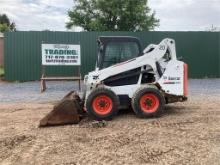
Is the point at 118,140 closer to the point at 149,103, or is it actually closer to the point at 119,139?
the point at 119,139

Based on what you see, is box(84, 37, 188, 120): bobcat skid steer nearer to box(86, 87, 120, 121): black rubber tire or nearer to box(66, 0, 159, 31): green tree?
box(86, 87, 120, 121): black rubber tire

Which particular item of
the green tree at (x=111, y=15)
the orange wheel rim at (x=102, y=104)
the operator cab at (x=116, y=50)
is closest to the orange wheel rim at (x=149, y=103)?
the orange wheel rim at (x=102, y=104)

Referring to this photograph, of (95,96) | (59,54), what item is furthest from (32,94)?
(95,96)

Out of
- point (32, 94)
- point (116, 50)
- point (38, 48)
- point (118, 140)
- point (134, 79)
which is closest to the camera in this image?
point (118, 140)

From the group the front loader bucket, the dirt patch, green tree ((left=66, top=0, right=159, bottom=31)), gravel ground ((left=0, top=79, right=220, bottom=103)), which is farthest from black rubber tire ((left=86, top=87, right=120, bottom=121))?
green tree ((left=66, top=0, right=159, bottom=31))

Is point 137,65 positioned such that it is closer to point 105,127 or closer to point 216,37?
point 105,127

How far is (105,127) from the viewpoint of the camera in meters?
7.42

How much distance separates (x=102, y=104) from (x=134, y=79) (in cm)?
99

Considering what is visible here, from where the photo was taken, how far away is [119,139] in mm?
6379

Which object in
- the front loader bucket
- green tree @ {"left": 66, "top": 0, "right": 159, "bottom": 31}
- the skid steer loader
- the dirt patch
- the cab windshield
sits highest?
green tree @ {"left": 66, "top": 0, "right": 159, "bottom": 31}

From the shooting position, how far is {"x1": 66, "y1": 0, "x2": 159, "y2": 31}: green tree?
29781 millimetres

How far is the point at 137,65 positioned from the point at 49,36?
9882mm

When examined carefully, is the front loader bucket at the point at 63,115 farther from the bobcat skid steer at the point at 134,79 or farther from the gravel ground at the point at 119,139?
the bobcat skid steer at the point at 134,79

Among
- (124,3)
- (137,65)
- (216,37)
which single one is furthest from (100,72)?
(124,3)
